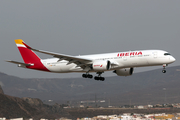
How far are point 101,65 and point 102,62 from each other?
1.98ft

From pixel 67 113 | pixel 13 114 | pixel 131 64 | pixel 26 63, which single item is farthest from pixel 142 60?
pixel 67 113

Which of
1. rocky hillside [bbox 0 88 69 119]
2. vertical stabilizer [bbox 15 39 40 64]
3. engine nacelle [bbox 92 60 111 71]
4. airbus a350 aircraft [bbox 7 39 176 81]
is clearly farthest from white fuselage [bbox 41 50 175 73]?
rocky hillside [bbox 0 88 69 119]

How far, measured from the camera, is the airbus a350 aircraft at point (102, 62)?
49.2m

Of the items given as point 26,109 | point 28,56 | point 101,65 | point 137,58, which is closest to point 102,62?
point 101,65

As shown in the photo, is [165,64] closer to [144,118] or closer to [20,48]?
[20,48]

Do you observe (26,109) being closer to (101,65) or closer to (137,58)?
(101,65)

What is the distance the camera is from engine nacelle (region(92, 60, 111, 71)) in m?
50.5

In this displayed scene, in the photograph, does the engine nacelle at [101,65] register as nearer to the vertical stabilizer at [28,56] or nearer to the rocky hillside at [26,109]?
the vertical stabilizer at [28,56]

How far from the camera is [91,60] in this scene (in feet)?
171

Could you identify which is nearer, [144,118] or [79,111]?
[144,118]

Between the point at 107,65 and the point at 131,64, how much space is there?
400 cm

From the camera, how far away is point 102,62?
167 ft

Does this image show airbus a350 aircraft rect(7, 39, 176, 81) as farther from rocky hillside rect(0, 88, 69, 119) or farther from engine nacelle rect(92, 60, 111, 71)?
rocky hillside rect(0, 88, 69, 119)

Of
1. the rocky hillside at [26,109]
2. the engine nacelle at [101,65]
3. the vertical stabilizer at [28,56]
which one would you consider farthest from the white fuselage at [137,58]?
the rocky hillside at [26,109]
